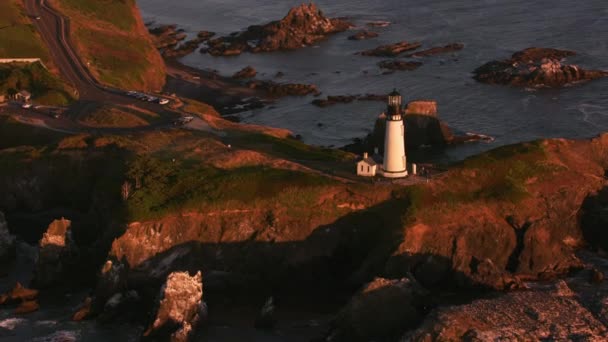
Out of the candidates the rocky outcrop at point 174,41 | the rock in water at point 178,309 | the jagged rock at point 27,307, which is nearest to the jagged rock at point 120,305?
the rock in water at point 178,309

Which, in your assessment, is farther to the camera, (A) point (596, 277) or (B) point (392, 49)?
(B) point (392, 49)

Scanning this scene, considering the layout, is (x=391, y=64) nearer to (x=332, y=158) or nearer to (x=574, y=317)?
(x=332, y=158)

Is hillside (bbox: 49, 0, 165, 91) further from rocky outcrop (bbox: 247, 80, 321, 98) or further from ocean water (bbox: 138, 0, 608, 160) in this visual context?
rocky outcrop (bbox: 247, 80, 321, 98)

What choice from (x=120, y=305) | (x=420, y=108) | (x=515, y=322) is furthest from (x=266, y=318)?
(x=420, y=108)

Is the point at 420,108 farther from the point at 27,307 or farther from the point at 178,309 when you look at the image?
the point at 27,307

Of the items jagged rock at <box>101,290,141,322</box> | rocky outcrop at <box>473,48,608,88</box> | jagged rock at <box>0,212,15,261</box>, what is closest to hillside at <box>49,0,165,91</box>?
jagged rock at <box>0,212,15,261</box>

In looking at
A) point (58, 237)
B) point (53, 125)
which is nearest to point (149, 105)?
point (53, 125)

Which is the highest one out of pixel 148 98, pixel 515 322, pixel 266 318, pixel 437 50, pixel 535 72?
pixel 437 50
